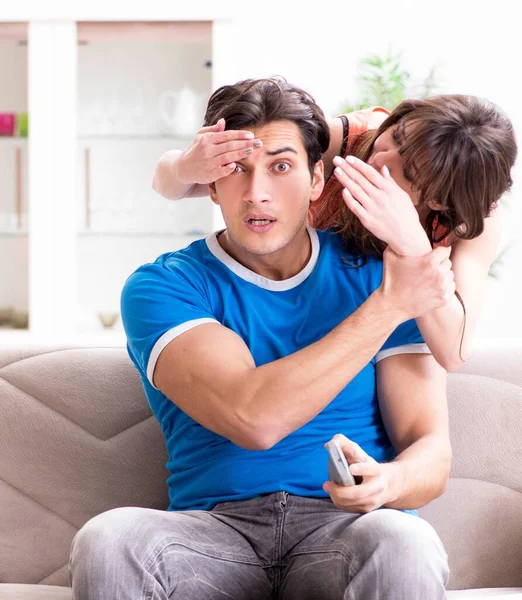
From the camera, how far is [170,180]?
1.89 m

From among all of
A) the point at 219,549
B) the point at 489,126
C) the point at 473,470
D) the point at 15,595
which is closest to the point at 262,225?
the point at 489,126

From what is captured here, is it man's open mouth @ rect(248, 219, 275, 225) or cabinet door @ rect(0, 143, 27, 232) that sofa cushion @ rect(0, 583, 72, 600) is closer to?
man's open mouth @ rect(248, 219, 275, 225)

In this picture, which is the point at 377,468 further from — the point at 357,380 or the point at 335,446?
the point at 357,380

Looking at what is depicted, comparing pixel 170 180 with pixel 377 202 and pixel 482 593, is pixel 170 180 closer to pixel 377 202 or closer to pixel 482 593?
pixel 377 202

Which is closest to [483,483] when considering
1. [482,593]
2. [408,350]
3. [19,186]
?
[482,593]

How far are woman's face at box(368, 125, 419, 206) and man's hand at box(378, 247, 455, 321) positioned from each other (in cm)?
21

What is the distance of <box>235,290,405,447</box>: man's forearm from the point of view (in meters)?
1.42

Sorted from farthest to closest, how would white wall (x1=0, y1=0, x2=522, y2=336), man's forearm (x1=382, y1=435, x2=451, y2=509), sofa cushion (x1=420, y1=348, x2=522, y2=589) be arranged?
white wall (x1=0, y1=0, x2=522, y2=336), sofa cushion (x1=420, y1=348, x2=522, y2=589), man's forearm (x1=382, y1=435, x2=451, y2=509)

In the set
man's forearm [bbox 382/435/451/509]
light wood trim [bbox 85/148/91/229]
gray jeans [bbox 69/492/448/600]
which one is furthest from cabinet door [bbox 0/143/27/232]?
man's forearm [bbox 382/435/451/509]

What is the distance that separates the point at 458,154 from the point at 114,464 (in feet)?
3.17

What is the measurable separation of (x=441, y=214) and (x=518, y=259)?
114 inches

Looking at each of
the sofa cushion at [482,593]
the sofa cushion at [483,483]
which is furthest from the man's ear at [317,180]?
the sofa cushion at [482,593]

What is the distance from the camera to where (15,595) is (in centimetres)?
168

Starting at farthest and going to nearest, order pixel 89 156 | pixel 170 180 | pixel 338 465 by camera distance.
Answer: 1. pixel 89 156
2. pixel 170 180
3. pixel 338 465
